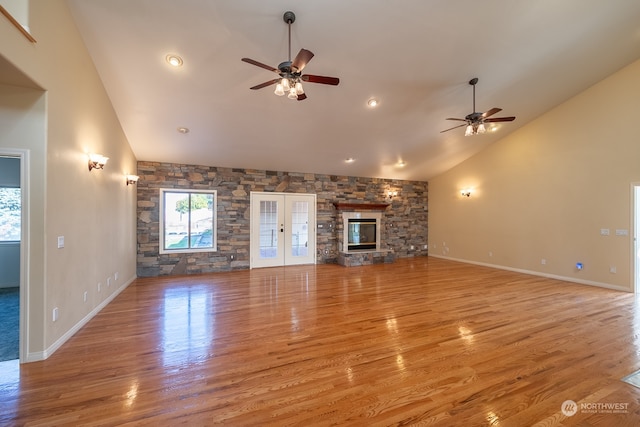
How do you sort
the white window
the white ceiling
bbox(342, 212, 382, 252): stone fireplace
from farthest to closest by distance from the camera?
1. bbox(342, 212, 382, 252): stone fireplace
2. the white window
3. the white ceiling

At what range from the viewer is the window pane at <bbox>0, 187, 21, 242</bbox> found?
4711 mm

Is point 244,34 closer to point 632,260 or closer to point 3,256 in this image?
point 3,256

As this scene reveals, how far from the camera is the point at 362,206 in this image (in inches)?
312

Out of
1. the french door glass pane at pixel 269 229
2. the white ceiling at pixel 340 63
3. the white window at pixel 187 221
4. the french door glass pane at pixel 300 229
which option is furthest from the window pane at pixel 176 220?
the french door glass pane at pixel 300 229

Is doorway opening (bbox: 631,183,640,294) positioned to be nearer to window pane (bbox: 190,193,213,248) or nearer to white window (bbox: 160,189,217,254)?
white window (bbox: 160,189,217,254)

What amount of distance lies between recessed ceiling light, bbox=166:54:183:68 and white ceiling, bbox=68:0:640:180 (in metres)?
0.09

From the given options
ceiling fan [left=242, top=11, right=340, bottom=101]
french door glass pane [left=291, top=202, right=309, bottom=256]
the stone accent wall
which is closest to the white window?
the stone accent wall

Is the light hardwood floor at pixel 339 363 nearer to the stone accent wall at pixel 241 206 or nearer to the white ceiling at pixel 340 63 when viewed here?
the stone accent wall at pixel 241 206

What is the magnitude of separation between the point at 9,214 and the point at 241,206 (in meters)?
4.23

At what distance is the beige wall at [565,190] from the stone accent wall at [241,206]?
1.99 m

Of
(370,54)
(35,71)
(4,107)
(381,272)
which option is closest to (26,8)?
(35,71)

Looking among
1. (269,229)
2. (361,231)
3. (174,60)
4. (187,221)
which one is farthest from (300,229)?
(174,60)

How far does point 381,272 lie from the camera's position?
653 cm

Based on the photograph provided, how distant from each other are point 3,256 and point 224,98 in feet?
17.1
